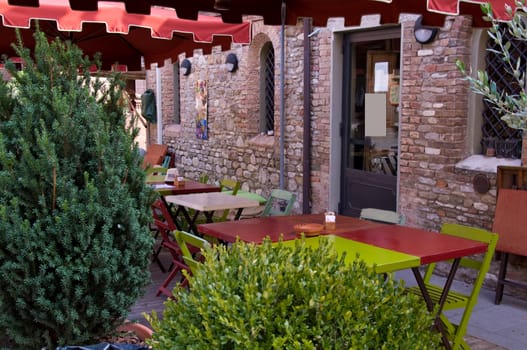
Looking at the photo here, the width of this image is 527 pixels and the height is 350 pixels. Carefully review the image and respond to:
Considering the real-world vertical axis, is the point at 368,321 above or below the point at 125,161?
below

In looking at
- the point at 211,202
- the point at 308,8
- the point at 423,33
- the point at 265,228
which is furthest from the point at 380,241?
the point at 423,33

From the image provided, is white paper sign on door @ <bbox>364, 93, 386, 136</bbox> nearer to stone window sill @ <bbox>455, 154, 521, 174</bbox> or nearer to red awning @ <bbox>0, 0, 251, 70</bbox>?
stone window sill @ <bbox>455, 154, 521, 174</bbox>

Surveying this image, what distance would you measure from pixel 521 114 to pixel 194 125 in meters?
9.67

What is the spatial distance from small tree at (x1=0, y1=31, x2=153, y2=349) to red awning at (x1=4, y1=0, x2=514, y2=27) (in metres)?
2.05

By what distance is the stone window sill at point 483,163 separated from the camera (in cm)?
565

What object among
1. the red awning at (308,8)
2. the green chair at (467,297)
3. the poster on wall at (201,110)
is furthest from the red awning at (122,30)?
the green chair at (467,297)

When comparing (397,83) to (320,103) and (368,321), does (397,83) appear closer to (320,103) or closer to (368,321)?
(320,103)

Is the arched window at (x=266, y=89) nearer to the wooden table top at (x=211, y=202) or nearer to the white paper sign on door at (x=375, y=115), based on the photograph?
the white paper sign on door at (x=375, y=115)

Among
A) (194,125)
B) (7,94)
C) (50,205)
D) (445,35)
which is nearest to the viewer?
(50,205)

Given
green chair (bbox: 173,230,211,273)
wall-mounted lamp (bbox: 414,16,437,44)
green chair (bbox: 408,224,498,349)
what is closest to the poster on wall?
wall-mounted lamp (bbox: 414,16,437,44)

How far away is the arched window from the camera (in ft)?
31.6

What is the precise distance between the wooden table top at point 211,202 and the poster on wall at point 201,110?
4954 millimetres

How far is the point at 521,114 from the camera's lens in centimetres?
229

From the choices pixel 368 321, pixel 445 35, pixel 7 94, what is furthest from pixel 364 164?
pixel 368 321
